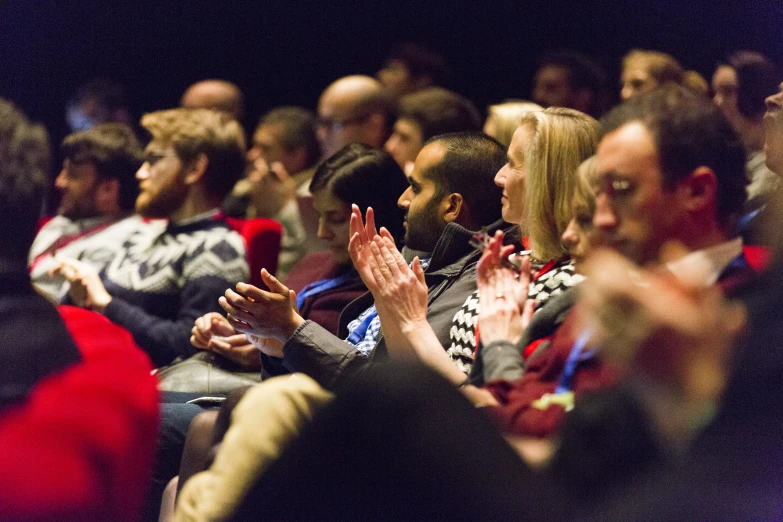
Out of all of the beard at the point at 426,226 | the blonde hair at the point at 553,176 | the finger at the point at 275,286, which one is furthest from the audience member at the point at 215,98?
the blonde hair at the point at 553,176

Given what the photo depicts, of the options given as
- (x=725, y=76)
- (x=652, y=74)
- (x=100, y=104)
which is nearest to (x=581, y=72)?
(x=652, y=74)

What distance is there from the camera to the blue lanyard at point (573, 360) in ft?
5.32

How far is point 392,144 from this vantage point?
385 cm

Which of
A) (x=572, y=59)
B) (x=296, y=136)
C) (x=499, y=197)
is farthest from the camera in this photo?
(x=296, y=136)

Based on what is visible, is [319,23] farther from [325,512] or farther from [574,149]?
[325,512]

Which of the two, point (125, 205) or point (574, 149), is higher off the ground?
point (574, 149)

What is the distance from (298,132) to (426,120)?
0.95 meters

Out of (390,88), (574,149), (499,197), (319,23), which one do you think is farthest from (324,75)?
(574,149)

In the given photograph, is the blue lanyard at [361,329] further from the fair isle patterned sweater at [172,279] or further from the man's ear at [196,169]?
the man's ear at [196,169]

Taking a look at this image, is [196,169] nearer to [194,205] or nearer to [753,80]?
[194,205]

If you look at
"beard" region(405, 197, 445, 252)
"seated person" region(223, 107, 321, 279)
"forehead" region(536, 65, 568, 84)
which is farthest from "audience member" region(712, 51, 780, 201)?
"seated person" region(223, 107, 321, 279)

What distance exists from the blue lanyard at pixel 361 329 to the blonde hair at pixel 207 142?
100 cm

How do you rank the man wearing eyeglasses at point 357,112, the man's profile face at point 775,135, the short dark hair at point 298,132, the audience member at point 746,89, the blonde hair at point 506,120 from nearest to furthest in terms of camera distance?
1. the man's profile face at point 775,135
2. the audience member at point 746,89
3. the blonde hair at point 506,120
4. the man wearing eyeglasses at point 357,112
5. the short dark hair at point 298,132

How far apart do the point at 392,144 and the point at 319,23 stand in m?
1.35
